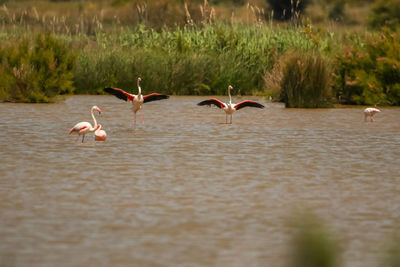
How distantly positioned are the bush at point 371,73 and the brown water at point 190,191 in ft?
18.4

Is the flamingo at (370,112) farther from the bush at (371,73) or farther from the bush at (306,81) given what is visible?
the bush at (371,73)

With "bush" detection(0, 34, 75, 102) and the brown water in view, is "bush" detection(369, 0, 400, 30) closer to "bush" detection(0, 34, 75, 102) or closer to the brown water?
"bush" detection(0, 34, 75, 102)

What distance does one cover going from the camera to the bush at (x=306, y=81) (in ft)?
63.6

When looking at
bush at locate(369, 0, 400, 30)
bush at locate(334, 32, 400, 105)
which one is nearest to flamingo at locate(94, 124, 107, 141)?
bush at locate(334, 32, 400, 105)

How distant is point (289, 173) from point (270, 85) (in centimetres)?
1303

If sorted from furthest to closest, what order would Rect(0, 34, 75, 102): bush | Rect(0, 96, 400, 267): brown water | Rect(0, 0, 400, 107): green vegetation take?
Rect(0, 34, 75, 102): bush → Rect(0, 0, 400, 107): green vegetation → Rect(0, 96, 400, 267): brown water

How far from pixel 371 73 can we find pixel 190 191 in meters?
13.7

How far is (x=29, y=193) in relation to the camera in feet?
25.8

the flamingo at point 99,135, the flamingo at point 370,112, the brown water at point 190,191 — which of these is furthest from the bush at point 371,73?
the flamingo at point 99,135

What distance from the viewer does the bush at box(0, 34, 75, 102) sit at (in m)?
20.8

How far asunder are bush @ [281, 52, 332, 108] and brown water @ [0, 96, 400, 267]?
13.2ft

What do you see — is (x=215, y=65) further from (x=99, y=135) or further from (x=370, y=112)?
(x=99, y=135)

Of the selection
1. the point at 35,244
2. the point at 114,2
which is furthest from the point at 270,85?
the point at 114,2

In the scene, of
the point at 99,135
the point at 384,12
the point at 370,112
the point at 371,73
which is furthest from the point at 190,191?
the point at 384,12
